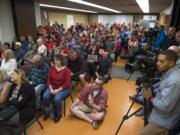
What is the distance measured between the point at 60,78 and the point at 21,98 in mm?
815

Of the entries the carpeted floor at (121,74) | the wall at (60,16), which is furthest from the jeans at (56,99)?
the wall at (60,16)

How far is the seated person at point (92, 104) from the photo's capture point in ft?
8.59

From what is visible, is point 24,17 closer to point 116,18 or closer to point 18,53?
point 18,53

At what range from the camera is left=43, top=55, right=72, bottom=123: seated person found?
275cm

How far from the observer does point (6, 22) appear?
553cm

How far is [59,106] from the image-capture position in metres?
2.70

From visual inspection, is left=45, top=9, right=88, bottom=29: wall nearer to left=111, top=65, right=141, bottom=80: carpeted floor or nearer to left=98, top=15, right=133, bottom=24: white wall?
left=98, top=15, right=133, bottom=24: white wall

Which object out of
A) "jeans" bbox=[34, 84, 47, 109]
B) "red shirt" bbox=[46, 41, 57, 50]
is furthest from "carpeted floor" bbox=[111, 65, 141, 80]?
"jeans" bbox=[34, 84, 47, 109]

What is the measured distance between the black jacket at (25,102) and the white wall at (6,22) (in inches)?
153

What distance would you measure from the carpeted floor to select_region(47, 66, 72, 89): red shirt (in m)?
2.22

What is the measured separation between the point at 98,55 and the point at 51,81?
2.04 meters

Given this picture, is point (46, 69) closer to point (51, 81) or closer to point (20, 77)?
point (51, 81)

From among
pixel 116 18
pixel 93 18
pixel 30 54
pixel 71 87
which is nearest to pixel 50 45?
pixel 30 54

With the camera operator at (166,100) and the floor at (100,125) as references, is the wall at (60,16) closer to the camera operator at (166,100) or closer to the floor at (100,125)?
the floor at (100,125)
